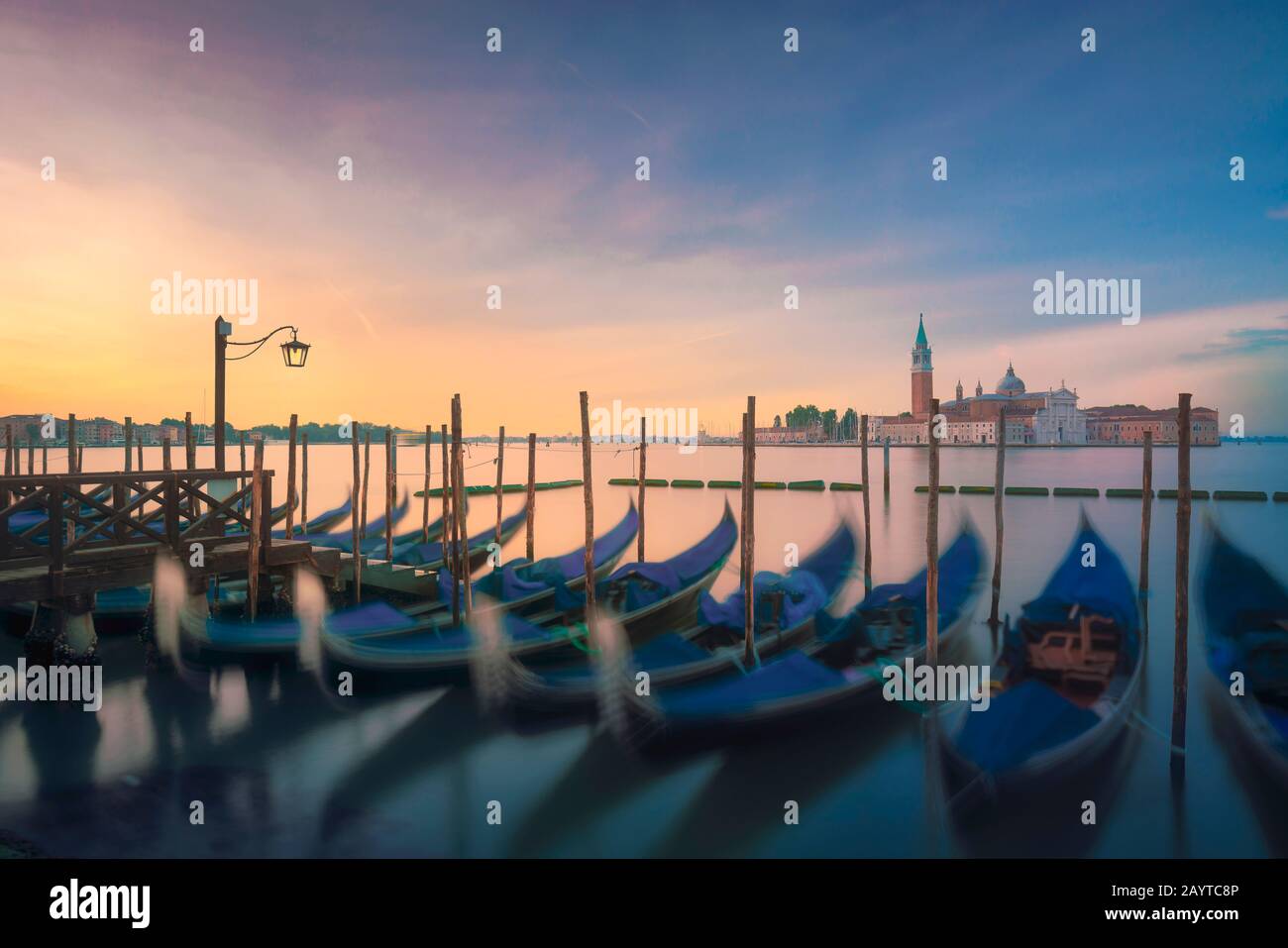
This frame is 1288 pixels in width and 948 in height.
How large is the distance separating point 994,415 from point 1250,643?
9277 centimetres

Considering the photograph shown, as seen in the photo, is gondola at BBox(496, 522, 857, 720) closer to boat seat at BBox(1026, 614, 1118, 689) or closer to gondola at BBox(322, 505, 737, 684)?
gondola at BBox(322, 505, 737, 684)

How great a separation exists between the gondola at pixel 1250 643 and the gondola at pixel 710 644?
3.64 m

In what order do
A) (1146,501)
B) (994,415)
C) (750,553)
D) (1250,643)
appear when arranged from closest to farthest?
1. (1250,643)
2. (750,553)
3. (1146,501)
4. (994,415)

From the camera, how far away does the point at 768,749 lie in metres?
5.43

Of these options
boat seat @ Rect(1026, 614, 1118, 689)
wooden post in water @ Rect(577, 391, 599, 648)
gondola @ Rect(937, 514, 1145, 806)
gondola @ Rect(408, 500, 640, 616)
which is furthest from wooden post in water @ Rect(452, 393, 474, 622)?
boat seat @ Rect(1026, 614, 1118, 689)

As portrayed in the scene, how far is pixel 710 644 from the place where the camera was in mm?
8180

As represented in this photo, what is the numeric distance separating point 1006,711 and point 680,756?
7.33 feet

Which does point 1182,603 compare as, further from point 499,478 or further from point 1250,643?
point 499,478

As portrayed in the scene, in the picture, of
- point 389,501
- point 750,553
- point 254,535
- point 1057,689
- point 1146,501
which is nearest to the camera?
point 1057,689

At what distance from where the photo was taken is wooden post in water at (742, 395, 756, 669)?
7.23 metres

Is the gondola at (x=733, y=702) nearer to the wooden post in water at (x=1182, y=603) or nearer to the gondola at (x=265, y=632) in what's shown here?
the wooden post in water at (x=1182, y=603)

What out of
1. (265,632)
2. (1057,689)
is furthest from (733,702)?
(265,632)
